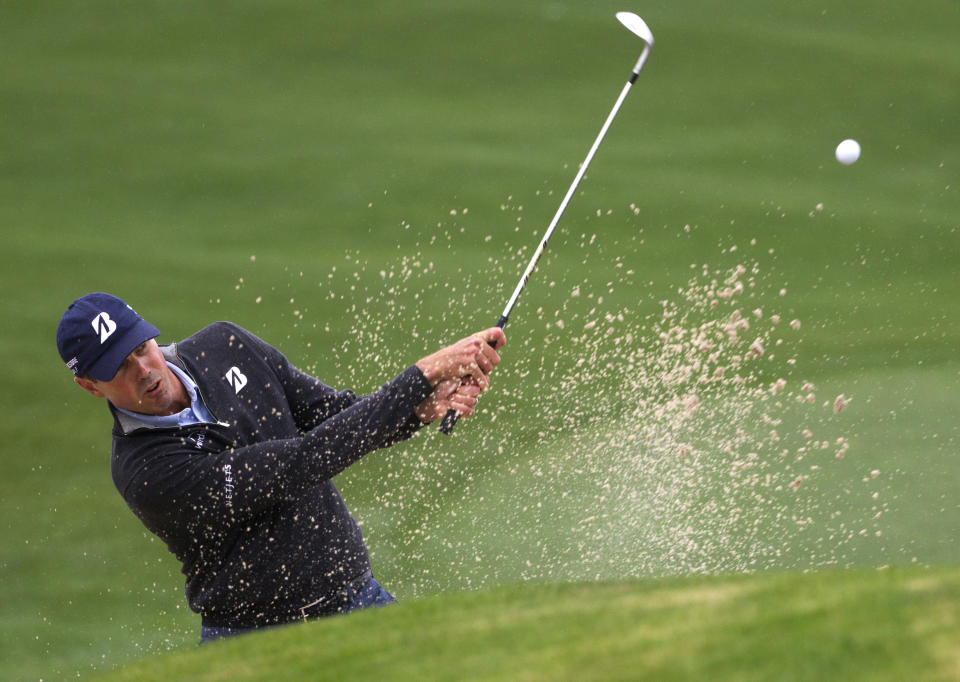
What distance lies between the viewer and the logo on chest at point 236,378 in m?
2.83

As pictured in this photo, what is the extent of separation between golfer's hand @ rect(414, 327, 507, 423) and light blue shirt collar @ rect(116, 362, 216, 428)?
54 cm

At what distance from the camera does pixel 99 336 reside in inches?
103

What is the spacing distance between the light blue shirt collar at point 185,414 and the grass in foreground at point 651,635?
60 centimetres

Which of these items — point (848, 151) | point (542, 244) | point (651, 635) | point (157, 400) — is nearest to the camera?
point (651, 635)

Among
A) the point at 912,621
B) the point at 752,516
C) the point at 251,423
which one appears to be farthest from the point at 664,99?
the point at 912,621

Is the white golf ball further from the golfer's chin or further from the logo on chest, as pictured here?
the golfer's chin

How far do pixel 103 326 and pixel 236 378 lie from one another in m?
0.37

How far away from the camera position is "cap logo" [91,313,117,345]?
263 centimetres

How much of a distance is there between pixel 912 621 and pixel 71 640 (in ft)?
10.1

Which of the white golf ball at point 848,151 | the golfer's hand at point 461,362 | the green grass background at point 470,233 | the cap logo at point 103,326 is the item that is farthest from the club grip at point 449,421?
the white golf ball at point 848,151

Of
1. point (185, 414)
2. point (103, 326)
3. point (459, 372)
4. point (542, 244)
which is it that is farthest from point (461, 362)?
point (103, 326)

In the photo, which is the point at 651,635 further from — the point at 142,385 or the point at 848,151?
the point at 848,151

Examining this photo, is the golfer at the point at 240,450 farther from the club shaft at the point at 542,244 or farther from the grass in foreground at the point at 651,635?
the grass in foreground at the point at 651,635

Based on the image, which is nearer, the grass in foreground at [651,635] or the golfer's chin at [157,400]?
the grass in foreground at [651,635]
